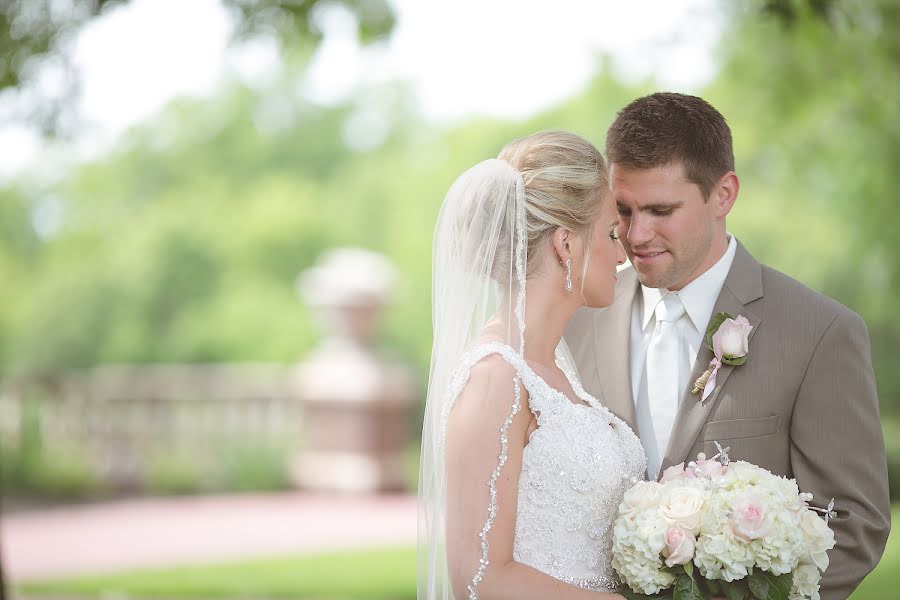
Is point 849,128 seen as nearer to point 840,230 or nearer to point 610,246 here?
point 840,230

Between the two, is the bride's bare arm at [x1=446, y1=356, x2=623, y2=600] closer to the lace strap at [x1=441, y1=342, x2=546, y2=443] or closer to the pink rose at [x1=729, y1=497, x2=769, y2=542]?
the lace strap at [x1=441, y1=342, x2=546, y2=443]

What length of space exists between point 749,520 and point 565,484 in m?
0.58

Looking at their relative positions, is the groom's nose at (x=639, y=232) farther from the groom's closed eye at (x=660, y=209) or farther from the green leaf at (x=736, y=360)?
the green leaf at (x=736, y=360)

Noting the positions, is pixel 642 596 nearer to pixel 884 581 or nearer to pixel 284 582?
pixel 284 582

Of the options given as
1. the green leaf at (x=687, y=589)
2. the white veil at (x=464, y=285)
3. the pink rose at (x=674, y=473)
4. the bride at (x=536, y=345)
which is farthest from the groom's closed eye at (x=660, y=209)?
the green leaf at (x=687, y=589)

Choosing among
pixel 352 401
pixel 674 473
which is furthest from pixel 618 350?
pixel 352 401

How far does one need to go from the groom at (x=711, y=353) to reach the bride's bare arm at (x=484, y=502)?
0.72 meters

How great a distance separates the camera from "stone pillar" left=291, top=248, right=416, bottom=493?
1500cm

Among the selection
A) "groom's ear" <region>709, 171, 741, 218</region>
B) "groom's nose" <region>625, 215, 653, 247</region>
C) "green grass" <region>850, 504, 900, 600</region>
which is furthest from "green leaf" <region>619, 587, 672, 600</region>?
"green grass" <region>850, 504, 900, 600</region>

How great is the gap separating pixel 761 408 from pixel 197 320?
81.5ft

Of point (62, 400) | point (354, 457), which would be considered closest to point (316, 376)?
point (354, 457)

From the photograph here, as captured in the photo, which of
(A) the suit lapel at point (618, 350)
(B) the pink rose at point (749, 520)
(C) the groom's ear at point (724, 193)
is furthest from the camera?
(A) the suit lapel at point (618, 350)

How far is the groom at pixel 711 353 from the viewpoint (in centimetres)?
339

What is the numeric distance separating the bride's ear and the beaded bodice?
13.4 inches
